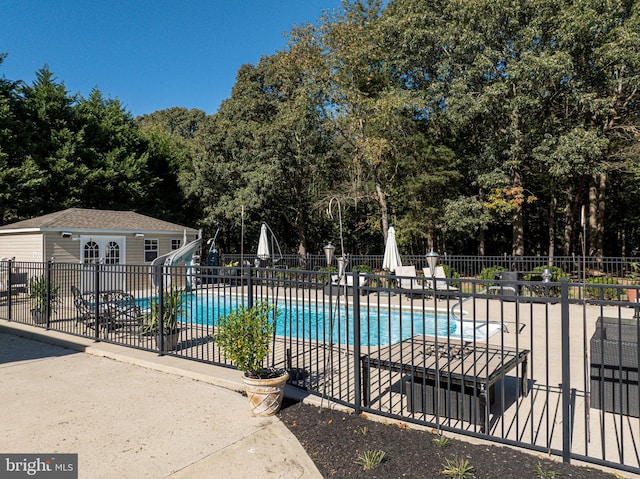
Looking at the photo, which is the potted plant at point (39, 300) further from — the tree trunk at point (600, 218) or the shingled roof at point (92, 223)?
the tree trunk at point (600, 218)

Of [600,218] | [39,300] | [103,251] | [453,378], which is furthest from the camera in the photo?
[600,218]

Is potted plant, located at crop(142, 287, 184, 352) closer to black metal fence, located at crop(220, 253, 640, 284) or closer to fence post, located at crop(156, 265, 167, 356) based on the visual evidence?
fence post, located at crop(156, 265, 167, 356)

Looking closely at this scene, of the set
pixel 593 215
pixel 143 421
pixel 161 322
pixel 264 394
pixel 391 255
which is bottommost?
pixel 143 421

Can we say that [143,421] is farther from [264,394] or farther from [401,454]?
[401,454]

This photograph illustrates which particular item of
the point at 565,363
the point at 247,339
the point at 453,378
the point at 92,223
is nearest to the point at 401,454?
the point at 453,378

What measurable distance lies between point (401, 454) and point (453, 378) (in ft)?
3.12

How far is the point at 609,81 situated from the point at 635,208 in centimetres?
1115

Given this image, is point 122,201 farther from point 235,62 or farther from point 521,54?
point 521,54

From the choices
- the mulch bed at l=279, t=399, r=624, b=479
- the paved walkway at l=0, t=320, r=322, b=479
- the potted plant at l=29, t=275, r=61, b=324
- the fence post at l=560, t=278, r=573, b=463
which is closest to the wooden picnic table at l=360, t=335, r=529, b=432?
the mulch bed at l=279, t=399, r=624, b=479

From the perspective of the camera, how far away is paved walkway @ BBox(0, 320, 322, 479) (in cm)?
322

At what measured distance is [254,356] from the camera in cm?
423

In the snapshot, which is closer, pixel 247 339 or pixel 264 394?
pixel 264 394

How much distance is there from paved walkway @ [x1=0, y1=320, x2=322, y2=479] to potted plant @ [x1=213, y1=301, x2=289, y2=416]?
181 mm

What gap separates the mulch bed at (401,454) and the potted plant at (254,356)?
290 millimetres
